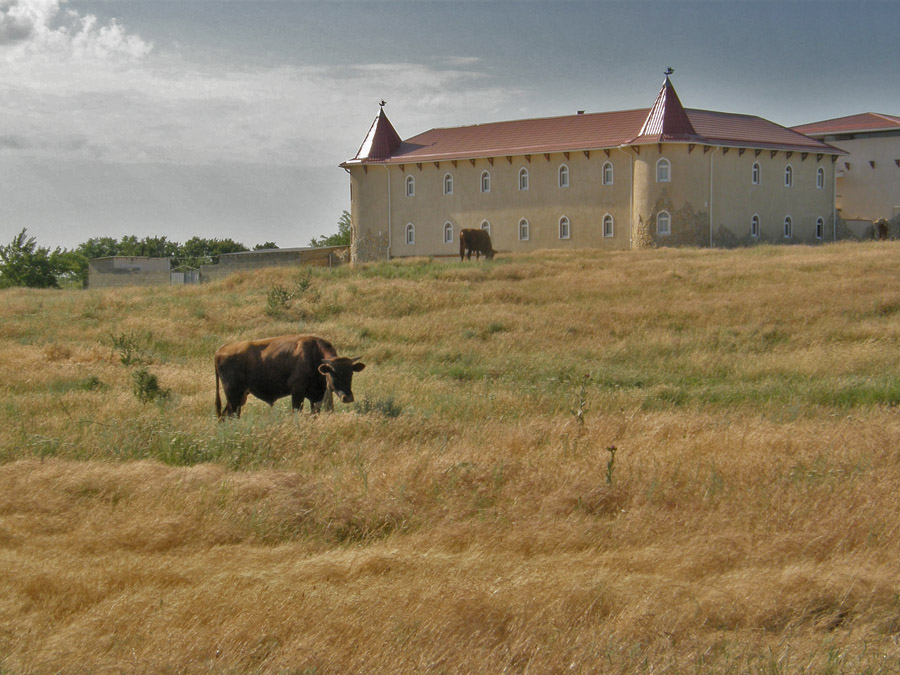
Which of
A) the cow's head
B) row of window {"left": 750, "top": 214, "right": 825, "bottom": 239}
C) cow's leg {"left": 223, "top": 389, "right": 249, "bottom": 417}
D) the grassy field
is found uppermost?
row of window {"left": 750, "top": 214, "right": 825, "bottom": 239}

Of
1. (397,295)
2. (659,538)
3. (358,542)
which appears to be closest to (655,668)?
(659,538)

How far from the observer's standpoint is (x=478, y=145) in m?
49.1

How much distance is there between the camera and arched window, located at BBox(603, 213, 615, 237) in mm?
45094

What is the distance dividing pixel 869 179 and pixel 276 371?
48.9 metres

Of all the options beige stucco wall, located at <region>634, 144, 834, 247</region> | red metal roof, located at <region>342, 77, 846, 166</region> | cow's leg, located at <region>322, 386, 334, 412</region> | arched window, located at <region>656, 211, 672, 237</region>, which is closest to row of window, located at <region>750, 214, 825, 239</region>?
beige stucco wall, located at <region>634, 144, 834, 247</region>

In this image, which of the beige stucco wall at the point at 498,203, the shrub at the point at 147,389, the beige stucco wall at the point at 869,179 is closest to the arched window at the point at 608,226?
the beige stucco wall at the point at 498,203

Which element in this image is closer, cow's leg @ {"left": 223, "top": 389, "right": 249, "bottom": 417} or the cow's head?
the cow's head

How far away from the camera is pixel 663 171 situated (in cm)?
4328

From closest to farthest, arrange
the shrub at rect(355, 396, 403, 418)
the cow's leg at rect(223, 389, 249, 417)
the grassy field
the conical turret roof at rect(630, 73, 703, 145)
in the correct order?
1. the grassy field
2. the shrub at rect(355, 396, 403, 418)
3. the cow's leg at rect(223, 389, 249, 417)
4. the conical turret roof at rect(630, 73, 703, 145)

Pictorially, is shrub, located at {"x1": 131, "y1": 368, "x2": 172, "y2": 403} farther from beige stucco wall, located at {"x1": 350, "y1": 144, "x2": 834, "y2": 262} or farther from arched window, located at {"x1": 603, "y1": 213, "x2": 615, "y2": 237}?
arched window, located at {"x1": 603, "y1": 213, "x2": 615, "y2": 237}

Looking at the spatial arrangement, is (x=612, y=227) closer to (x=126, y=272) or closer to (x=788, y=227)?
A: (x=788, y=227)

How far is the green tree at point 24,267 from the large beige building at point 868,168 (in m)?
51.0

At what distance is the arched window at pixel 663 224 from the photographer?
141 feet

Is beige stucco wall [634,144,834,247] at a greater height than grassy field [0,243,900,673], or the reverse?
beige stucco wall [634,144,834,247]
